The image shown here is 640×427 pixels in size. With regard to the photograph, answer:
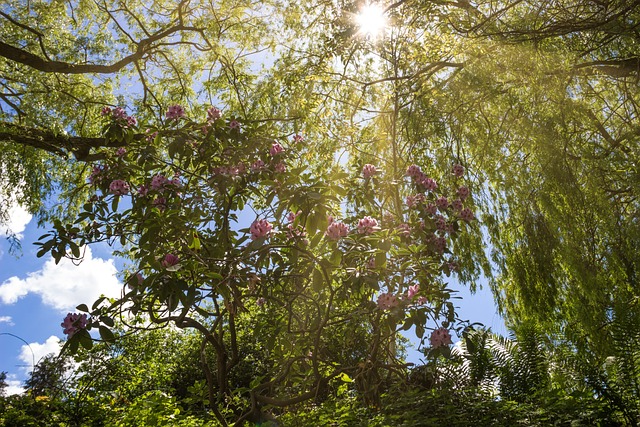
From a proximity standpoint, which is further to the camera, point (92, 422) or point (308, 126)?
point (308, 126)

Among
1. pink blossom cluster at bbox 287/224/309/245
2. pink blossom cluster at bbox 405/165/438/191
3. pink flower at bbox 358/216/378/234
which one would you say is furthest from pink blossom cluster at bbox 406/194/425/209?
pink blossom cluster at bbox 287/224/309/245

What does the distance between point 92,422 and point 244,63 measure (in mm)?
5023

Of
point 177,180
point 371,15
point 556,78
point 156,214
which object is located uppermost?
point 371,15

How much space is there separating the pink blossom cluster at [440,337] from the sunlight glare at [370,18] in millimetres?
3078

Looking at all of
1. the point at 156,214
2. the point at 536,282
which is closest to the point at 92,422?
the point at 156,214

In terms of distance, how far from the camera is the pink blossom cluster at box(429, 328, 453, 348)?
2812 millimetres

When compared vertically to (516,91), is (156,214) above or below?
below

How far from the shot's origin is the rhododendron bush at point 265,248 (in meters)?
2.72

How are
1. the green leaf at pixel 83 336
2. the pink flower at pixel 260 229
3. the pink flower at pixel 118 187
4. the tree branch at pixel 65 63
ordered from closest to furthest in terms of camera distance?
the green leaf at pixel 83 336, the pink flower at pixel 260 229, the pink flower at pixel 118 187, the tree branch at pixel 65 63

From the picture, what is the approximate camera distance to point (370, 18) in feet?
16.3

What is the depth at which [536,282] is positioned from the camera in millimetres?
5195

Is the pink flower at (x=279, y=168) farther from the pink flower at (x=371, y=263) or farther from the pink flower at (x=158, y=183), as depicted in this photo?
the pink flower at (x=371, y=263)

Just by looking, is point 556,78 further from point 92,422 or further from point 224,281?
point 92,422

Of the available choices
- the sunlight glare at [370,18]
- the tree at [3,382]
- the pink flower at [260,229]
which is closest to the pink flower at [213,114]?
the pink flower at [260,229]
